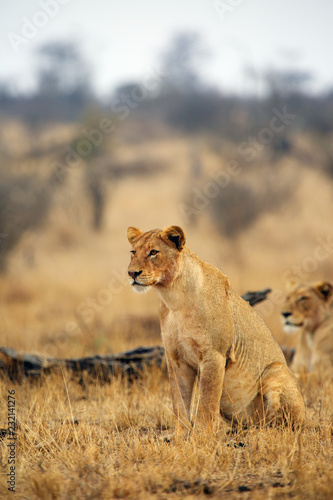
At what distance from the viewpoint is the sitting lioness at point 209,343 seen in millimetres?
4645

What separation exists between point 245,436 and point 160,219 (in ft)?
66.5

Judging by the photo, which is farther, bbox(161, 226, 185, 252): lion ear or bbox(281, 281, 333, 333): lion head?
bbox(281, 281, 333, 333): lion head

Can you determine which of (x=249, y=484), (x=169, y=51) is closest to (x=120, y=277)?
(x=249, y=484)

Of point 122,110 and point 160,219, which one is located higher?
point 122,110

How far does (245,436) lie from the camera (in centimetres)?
501

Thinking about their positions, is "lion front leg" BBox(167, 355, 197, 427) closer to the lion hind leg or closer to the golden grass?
the golden grass

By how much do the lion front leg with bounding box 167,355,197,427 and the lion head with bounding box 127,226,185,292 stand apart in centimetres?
75

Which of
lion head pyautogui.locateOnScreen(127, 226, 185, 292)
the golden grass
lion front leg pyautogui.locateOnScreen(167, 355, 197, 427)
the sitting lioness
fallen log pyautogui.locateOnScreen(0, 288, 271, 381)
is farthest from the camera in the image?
fallen log pyautogui.locateOnScreen(0, 288, 271, 381)

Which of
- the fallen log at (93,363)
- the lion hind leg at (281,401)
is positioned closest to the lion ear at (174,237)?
the lion hind leg at (281,401)

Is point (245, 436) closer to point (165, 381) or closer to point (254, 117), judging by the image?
point (165, 381)

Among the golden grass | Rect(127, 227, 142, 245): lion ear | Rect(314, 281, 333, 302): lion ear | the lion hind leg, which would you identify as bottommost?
the golden grass

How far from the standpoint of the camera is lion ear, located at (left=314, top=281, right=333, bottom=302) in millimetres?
8130

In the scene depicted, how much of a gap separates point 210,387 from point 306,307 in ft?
12.7

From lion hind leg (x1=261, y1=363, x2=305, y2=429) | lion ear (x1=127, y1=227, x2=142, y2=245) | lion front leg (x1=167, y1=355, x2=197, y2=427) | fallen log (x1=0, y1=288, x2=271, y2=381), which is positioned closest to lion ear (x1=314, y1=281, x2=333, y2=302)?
fallen log (x1=0, y1=288, x2=271, y2=381)
